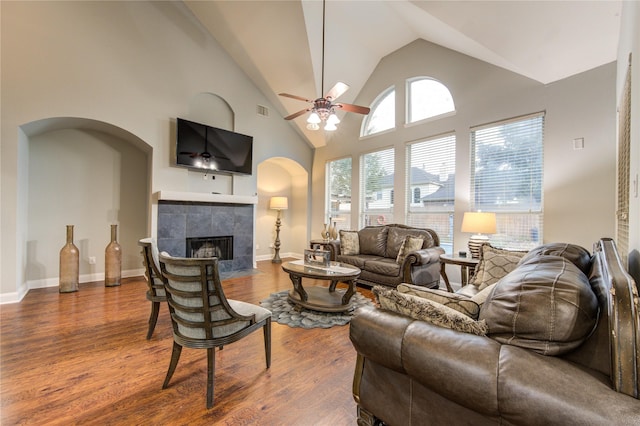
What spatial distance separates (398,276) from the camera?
3857 millimetres

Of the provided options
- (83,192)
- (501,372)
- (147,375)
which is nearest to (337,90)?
(501,372)

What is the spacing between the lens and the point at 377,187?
559 centimetres

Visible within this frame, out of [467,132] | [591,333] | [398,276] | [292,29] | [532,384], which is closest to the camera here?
[532,384]

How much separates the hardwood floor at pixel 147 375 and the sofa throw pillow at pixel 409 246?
1591 mm

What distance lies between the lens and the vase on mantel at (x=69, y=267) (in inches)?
153

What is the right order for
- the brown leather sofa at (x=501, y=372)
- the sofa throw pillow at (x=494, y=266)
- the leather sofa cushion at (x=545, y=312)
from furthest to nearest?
the sofa throw pillow at (x=494, y=266)
the leather sofa cushion at (x=545, y=312)
the brown leather sofa at (x=501, y=372)

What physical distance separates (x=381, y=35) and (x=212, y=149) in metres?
3.72

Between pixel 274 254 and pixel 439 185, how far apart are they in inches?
170

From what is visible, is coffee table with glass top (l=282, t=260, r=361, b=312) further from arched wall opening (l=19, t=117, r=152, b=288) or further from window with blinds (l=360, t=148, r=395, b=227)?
arched wall opening (l=19, t=117, r=152, b=288)

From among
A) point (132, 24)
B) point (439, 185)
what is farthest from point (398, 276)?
point (132, 24)

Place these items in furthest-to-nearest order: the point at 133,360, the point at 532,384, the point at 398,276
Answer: the point at 398,276, the point at 133,360, the point at 532,384

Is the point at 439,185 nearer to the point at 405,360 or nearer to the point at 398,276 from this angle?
the point at 398,276

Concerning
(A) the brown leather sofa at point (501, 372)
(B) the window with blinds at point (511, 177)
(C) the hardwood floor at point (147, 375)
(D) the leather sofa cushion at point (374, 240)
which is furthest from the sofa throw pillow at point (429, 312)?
(D) the leather sofa cushion at point (374, 240)

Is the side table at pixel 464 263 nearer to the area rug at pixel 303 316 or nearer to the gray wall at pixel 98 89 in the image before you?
the area rug at pixel 303 316
